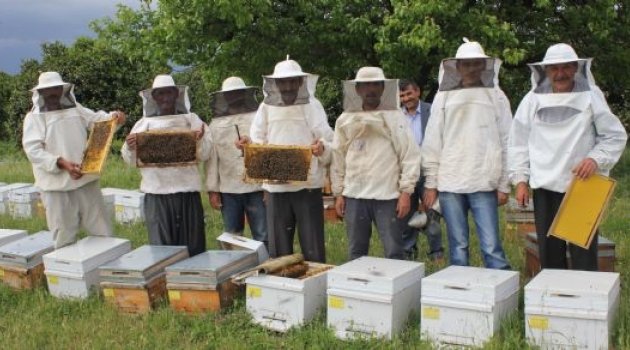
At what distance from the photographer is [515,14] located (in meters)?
12.5

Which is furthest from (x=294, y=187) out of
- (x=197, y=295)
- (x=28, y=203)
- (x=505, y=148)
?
(x=28, y=203)

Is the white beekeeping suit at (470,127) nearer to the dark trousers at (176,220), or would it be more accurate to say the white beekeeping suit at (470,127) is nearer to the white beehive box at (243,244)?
the white beehive box at (243,244)

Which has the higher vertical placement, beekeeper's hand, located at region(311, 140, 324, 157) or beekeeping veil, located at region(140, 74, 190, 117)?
beekeeping veil, located at region(140, 74, 190, 117)

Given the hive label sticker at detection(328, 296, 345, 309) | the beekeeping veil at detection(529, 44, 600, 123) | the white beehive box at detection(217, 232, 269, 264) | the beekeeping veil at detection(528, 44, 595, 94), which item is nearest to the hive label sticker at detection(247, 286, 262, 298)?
the hive label sticker at detection(328, 296, 345, 309)

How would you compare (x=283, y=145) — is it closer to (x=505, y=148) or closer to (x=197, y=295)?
(x=197, y=295)

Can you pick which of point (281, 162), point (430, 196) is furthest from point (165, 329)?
point (430, 196)

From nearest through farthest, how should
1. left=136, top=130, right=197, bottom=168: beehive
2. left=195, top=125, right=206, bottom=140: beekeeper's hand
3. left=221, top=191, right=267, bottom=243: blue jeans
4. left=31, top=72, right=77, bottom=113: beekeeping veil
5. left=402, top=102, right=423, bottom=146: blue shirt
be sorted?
left=136, top=130, right=197, bottom=168: beehive
left=195, top=125, right=206, bottom=140: beekeeper's hand
left=31, top=72, right=77, bottom=113: beekeeping veil
left=221, top=191, right=267, bottom=243: blue jeans
left=402, top=102, right=423, bottom=146: blue shirt

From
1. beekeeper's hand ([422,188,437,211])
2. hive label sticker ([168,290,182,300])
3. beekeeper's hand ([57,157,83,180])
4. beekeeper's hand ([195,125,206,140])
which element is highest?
beekeeper's hand ([195,125,206,140])

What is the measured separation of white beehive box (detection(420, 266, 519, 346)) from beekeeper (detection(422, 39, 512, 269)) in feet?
2.38

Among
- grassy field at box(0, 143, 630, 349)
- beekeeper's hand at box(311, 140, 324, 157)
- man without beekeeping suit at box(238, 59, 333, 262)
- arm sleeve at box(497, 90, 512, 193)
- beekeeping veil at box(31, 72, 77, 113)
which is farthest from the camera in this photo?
beekeeping veil at box(31, 72, 77, 113)

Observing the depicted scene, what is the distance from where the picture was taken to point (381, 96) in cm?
517

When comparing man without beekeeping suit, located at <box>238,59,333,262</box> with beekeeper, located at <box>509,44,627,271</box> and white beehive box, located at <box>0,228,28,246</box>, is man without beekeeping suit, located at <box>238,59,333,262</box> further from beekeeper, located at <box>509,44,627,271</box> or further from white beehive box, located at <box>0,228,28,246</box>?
white beehive box, located at <box>0,228,28,246</box>

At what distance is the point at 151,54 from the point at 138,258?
7951mm

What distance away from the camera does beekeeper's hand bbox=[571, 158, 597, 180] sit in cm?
441
